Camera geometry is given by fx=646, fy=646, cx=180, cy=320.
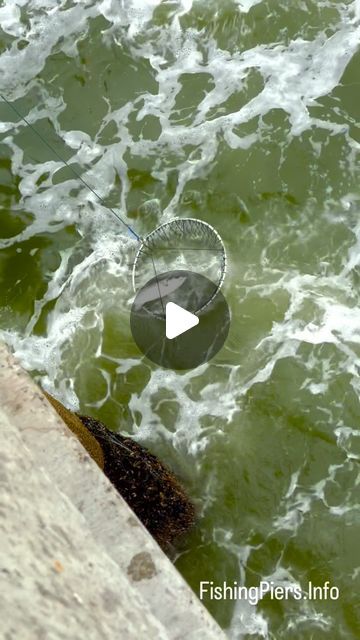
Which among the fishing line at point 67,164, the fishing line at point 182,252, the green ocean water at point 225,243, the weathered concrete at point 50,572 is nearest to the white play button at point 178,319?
the fishing line at point 182,252

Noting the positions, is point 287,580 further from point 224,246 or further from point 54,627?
point 54,627

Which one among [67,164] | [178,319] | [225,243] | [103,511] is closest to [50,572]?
[103,511]

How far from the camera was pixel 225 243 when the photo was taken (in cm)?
984

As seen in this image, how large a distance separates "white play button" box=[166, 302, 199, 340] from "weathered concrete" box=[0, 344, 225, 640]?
16.7 ft

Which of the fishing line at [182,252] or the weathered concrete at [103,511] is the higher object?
the weathered concrete at [103,511]

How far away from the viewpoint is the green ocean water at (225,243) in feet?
28.5

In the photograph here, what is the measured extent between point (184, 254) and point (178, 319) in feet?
3.31

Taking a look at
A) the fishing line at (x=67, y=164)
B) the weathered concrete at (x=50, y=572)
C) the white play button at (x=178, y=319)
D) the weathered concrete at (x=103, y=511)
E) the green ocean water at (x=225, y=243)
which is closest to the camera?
the weathered concrete at (x=50, y=572)

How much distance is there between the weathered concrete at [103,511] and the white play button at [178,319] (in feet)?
16.7

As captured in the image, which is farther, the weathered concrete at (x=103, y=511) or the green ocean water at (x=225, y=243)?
the green ocean water at (x=225, y=243)

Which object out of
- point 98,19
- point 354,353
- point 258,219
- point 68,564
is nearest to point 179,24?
point 98,19

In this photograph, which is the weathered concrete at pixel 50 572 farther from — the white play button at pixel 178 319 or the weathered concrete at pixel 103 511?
the white play button at pixel 178 319

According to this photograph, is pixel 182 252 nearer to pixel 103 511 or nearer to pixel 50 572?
pixel 103 511

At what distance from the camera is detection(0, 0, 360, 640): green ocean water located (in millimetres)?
8680
